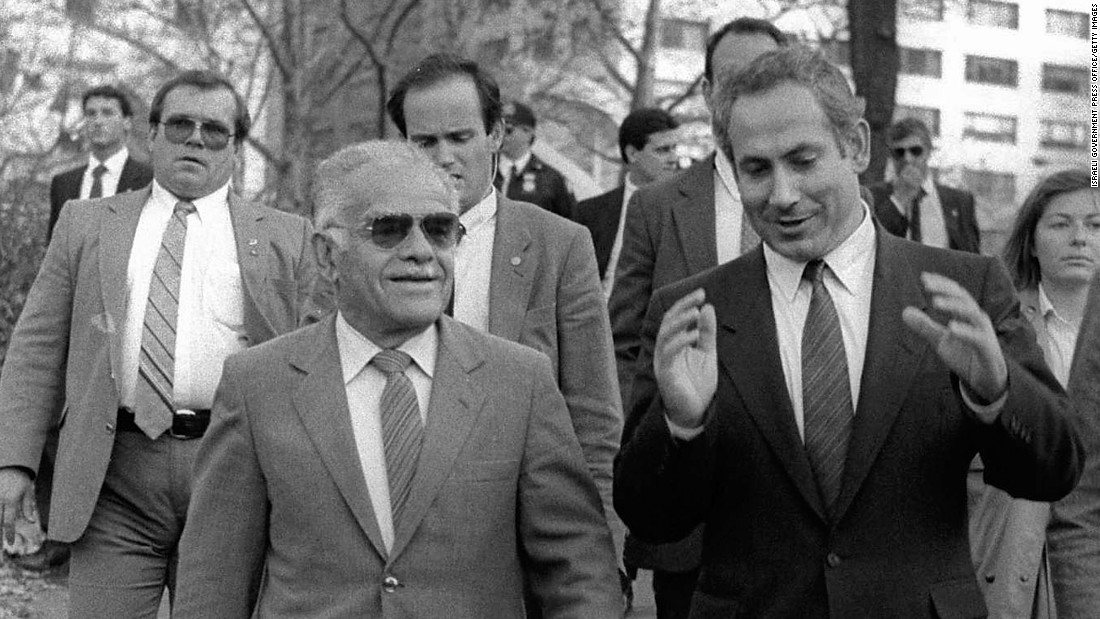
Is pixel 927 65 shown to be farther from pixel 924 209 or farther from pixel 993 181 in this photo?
pixel 924 209

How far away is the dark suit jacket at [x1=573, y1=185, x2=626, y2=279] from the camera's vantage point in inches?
433

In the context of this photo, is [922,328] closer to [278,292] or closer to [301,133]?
[278,292]

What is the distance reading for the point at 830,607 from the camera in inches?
176

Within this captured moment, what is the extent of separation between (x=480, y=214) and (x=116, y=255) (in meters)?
1.58

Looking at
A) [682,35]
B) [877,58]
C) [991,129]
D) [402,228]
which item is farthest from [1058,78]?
[402,228]

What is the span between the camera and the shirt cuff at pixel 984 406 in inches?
164

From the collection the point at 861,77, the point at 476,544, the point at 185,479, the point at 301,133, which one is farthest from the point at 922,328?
the point at 301,133

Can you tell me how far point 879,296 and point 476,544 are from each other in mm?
1065

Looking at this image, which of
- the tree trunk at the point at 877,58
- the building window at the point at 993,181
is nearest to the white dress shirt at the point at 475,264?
the tree trunk at the point at 877,58

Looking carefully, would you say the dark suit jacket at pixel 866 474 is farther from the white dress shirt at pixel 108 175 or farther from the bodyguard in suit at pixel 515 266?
the white dress shirt at pixel 108 175

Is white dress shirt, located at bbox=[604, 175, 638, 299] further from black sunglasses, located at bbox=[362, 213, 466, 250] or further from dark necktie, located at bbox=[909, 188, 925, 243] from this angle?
black sunglasses, located at bbox=[362, 213, 466, 250]

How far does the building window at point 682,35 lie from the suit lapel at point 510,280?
2950cm

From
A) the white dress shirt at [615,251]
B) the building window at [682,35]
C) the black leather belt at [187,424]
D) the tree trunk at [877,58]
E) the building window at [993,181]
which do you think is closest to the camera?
the black leather belt at [187,424]

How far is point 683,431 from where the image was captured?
4.33 metres
